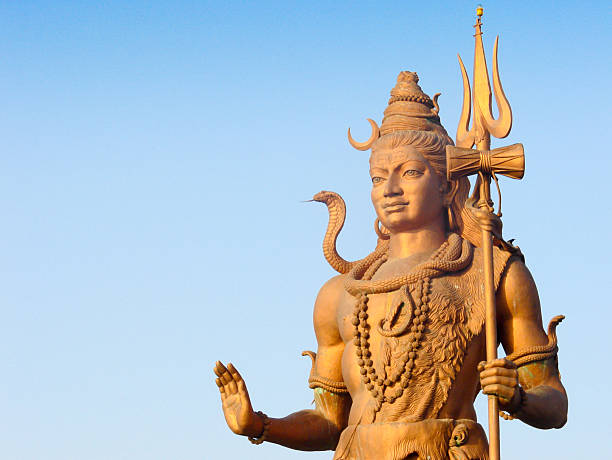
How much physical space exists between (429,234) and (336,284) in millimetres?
1190

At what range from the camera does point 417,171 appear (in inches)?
517

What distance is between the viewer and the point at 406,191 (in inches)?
516

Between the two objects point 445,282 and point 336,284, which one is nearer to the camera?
point 445,282

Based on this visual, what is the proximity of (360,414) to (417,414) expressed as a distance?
61 cm

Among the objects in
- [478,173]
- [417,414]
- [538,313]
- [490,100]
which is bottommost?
[417,414]

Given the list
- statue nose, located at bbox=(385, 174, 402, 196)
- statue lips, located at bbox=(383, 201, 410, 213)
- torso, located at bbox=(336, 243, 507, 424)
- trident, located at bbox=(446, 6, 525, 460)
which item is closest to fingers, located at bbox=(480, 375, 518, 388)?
trident, located at bbox=(446, 6, 525, 460)

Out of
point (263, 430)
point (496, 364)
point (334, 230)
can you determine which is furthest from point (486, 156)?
point (263, 430)

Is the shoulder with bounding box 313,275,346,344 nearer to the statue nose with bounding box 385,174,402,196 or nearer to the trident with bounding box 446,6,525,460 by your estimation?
the statue nose with bounding box 385,174,402,196

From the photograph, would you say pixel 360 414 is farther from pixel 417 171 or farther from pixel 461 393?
pixel 417 171

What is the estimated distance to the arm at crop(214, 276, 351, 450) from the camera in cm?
1300

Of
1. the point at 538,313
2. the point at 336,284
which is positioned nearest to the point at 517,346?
the point at 538,313

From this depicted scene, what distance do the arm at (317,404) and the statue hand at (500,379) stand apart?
2536mm

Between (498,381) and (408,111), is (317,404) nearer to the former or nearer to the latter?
(498,381)

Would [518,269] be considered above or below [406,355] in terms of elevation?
above
